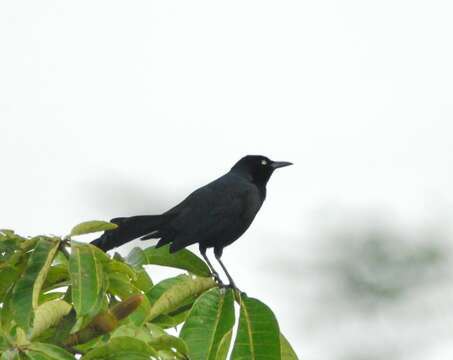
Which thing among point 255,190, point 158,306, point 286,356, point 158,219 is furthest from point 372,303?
point 255,190

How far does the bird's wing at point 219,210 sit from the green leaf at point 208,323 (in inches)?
81.8

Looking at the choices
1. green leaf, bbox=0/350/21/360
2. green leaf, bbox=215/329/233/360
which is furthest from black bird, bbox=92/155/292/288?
green leaf, bbox=0/350/21/360

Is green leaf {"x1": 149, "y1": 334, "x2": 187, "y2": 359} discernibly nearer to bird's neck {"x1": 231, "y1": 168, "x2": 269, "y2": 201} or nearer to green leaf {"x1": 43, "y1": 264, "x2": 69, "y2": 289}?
green leaf {"x1": 43, "y1": 264, "x2": 69, "y2": 289}

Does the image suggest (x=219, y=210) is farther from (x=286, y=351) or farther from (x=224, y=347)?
(x=224, y=347)

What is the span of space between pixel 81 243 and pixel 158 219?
203 cm

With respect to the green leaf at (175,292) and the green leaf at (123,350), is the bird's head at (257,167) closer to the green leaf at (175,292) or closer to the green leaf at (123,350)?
the green leaf at (175,292)

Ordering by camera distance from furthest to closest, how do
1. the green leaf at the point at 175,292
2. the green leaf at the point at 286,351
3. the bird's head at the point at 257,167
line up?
the bird's head at the point at 257,167
the green leaf at the point at 286,351
the green leaf at the point at 175,292

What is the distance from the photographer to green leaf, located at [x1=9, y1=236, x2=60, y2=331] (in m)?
2.83

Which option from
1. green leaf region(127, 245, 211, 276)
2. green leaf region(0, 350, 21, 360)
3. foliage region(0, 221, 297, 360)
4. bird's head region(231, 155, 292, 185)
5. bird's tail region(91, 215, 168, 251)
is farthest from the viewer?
bird's head region(231, 155, 292, 185)

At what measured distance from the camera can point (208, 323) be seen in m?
3.01

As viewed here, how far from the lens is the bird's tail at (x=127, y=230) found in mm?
4449

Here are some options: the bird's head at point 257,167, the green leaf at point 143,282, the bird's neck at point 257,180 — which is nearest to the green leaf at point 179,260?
the green leaf at point 143,282

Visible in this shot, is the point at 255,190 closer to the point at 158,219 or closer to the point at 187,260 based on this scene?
the point at 158,219

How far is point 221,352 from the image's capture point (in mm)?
2814
